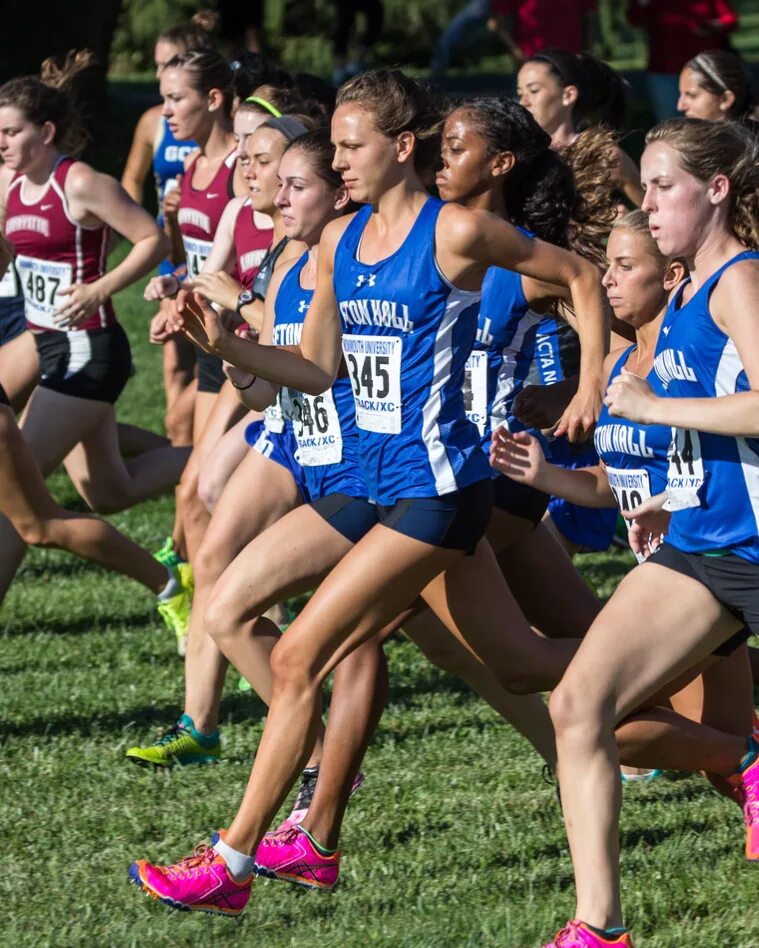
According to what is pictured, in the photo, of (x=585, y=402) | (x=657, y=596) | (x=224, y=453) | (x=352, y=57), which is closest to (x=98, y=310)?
(x=224, y=453)

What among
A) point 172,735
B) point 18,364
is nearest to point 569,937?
point 172,735

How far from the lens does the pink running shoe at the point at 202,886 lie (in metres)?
4.04

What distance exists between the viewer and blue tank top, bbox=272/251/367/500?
462 cm

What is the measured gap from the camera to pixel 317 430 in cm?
475

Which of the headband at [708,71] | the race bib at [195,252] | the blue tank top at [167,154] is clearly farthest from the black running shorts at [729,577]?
the blue tank top at [167,154]

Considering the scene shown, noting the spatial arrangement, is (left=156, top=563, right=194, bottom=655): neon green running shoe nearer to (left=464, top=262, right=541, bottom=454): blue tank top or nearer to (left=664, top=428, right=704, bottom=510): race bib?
(left=464, top=262, right=541, bottom=454): blue tank top

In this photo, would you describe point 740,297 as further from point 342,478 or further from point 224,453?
point 224,453

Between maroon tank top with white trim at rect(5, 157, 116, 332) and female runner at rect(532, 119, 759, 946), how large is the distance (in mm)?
3392

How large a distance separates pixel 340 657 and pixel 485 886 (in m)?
0.73

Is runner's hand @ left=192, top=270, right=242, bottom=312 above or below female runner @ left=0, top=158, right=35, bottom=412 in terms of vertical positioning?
above

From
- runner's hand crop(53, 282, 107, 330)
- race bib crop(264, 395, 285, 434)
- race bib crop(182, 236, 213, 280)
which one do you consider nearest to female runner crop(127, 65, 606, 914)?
race bib crop(264, 395, 285, 434)

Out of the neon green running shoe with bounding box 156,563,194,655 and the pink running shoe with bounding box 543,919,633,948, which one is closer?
the pink running shoe with bounding box 543,919,633,948

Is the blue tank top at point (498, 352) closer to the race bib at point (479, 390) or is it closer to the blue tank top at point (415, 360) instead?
the race bib at point (479, 390)

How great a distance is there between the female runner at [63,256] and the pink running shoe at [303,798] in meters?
2.34
